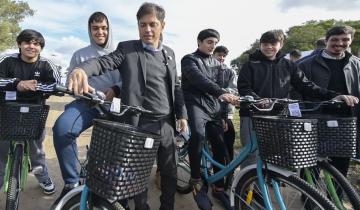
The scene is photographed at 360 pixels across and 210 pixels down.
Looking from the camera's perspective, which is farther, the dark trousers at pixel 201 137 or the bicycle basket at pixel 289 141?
the dark trousers at pixel 201 137

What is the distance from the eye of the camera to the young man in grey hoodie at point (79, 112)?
300 centimetres

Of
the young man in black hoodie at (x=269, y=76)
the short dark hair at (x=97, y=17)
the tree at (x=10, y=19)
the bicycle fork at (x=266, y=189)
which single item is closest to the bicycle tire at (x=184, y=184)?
the young man in black hoodie at (x=269, y=76)

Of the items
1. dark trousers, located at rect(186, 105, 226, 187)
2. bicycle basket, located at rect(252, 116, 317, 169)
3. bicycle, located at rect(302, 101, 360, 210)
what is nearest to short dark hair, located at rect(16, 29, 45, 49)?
dark trousers, located at rect(186, 105, 226, 187)

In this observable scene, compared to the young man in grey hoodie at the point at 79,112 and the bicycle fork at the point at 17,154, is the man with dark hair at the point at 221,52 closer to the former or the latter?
the young man in grey hoodie at the point at 79,112

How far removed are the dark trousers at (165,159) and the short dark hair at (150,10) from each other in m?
0.91

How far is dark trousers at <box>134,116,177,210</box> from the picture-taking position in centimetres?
294

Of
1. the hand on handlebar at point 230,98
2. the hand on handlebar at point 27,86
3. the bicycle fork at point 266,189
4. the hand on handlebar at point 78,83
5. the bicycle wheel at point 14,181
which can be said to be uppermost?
the hand on handlebar at point 78,83

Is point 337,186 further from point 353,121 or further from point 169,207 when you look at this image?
point 169,207

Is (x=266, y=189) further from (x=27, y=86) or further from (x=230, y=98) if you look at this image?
(x=27, y=86)

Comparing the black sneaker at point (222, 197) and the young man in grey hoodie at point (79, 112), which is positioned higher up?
the young man in grey hoodie at point (79, 112)

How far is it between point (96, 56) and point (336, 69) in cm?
270

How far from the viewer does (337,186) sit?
3055mm

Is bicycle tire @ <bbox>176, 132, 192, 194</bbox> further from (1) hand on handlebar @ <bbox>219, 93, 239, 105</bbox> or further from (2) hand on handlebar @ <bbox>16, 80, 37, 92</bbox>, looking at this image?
(2) hand on handlebar @ <bbox>16, 80, 37, 92</bbox>

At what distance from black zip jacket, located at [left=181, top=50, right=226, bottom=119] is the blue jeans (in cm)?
119
